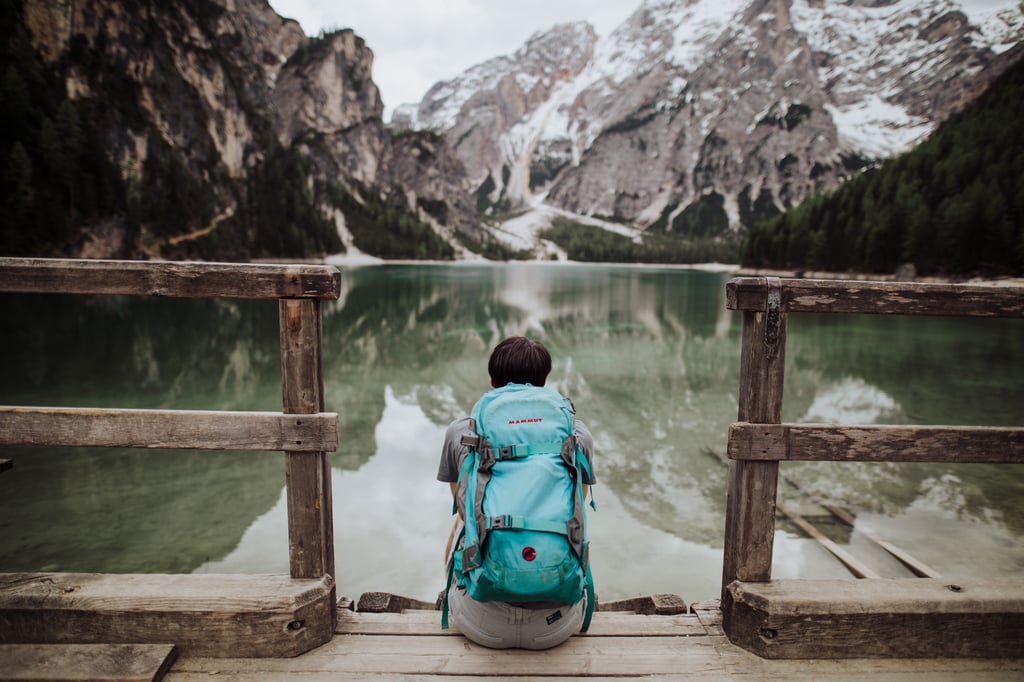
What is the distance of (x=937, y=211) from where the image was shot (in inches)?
2370

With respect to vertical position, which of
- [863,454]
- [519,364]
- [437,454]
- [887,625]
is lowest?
[437,454]

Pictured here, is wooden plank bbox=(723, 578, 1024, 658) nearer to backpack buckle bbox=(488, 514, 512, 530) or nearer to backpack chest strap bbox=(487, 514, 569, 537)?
backpack chest strap bbox=(487, 514, 569, 537)

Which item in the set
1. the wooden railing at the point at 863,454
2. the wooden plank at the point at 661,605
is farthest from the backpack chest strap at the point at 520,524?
the wooden plank at the point at 661,605

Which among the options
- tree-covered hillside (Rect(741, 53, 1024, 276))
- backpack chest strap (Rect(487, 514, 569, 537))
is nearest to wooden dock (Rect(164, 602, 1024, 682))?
backpack chest strap (Rect(487, 514, 569, 537))

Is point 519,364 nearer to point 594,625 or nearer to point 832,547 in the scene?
point 594,625

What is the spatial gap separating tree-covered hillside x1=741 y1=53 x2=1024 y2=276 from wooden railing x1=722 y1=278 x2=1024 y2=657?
61.8m

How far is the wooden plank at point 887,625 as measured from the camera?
3051 millimetres

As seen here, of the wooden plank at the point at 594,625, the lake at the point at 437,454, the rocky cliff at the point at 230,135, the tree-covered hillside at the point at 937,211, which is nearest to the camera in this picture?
the wooden plank at the point at 594,625

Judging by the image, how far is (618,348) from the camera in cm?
2555

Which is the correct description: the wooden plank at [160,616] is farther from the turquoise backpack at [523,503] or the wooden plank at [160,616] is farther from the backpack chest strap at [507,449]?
the backpack chest strap at [507,449]

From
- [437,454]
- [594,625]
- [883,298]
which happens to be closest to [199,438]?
[594,625]

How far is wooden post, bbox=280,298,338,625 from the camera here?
2947 millimetres

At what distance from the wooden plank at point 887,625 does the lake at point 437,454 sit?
3684mm

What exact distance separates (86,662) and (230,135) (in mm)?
125633
